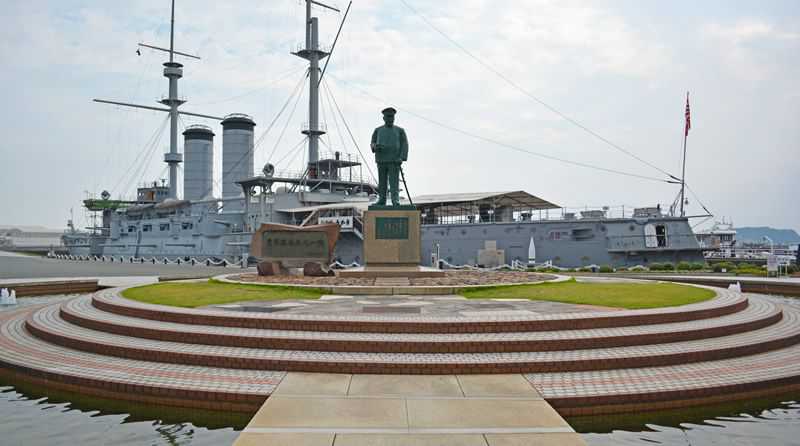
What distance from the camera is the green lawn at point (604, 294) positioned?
12.2 metres

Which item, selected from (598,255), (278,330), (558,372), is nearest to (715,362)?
(558,372)

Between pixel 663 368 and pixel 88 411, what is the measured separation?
25.1 ft

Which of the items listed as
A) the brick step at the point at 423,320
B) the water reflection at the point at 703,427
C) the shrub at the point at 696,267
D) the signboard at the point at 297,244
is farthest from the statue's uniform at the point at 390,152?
the shrub at the point at 696,267

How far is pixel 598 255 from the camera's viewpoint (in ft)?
113

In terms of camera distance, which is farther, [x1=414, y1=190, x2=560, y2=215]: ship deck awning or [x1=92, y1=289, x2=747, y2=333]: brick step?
[x1=414, y1=190, x2=560, y2=215]: ship deck awning

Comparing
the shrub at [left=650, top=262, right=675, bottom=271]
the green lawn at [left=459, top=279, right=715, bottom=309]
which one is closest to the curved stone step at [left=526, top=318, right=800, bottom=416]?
the green lawn at [left=459, top=279, right=715, bottom=309]

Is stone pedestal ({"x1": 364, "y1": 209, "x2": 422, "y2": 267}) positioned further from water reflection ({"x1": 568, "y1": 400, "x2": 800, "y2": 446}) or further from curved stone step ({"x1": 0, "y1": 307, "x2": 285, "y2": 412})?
water reflection ({"x1": 568, "y1": 400, "x2": 800, "y2": 446})

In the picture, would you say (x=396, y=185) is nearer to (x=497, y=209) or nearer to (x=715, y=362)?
Answer: (x=715, y=362)

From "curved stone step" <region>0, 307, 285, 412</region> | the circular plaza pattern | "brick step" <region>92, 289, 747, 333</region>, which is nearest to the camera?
"curved stone step" <region>0, 307, 285, 412</region>

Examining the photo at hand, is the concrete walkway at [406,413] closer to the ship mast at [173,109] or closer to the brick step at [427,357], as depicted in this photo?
the brick step at [427,357]

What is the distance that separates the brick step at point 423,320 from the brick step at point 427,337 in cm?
12

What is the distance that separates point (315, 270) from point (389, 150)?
474 centimetres

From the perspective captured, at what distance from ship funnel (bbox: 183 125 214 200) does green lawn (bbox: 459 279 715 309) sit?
56623 millimetres

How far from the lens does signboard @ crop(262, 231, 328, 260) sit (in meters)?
19.6
